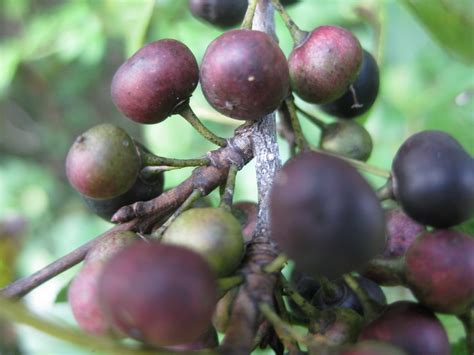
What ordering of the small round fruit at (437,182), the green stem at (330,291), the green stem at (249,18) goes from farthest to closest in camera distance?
1. the green stem at (249,18)
2. the green stem at (330,291)
3. the small round fruit at (437,182)

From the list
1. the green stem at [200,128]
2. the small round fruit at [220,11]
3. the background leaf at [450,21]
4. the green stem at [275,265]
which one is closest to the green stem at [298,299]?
the green stem at [275,265]

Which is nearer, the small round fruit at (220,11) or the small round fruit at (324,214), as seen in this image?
the small round fruit at (324,214)

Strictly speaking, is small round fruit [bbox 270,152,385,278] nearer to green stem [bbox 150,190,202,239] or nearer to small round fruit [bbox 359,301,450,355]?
small round fruit [bbox 359,301,450,355]

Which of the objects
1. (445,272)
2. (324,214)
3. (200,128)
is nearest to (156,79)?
(200,128)

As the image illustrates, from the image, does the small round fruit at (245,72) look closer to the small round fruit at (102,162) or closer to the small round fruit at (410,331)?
the small round fruit at (102,162)

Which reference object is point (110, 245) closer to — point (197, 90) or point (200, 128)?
point (200, 128)

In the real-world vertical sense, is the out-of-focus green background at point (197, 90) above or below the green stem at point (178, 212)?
below

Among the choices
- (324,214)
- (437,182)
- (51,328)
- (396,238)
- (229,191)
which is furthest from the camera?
(396,238)
